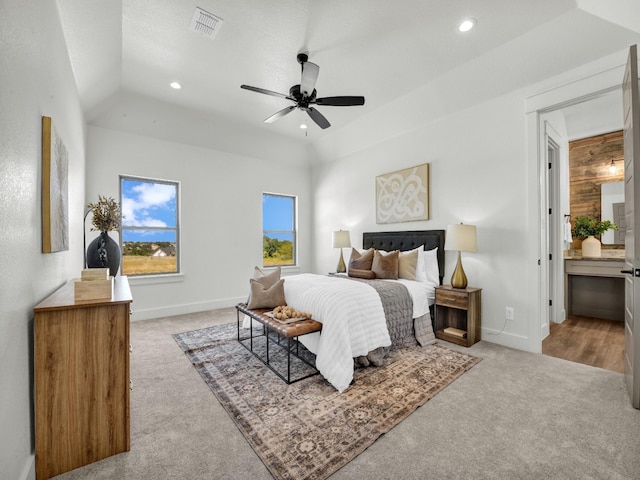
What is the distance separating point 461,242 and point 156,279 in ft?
14.1

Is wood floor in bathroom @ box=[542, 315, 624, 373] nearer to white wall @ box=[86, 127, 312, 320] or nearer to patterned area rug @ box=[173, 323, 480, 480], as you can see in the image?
patterned area rug @ box=[173, 323, 480, 480]

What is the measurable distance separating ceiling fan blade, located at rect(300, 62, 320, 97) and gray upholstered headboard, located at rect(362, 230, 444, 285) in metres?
2.39

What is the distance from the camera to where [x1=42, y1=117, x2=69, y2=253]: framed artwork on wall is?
1.71 metres

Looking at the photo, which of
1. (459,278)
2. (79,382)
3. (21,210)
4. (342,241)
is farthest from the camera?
(342,241)

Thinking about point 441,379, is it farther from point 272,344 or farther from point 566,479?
point 272,344

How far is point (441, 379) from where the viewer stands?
244 centimetres

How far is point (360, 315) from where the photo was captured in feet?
8.68

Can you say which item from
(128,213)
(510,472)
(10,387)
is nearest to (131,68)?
(128,213)

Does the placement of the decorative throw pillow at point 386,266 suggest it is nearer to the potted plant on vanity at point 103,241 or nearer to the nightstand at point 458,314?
the nightstand at point 458,314

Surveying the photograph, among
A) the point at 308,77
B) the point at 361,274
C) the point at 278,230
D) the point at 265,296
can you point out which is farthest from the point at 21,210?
the point at 278,230

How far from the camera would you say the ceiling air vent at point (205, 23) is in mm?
2438

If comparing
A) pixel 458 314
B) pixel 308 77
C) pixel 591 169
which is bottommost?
pixel 458 314

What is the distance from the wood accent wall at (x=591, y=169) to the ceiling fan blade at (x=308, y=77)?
4318mm

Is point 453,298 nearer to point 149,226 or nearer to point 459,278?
point 459,278
